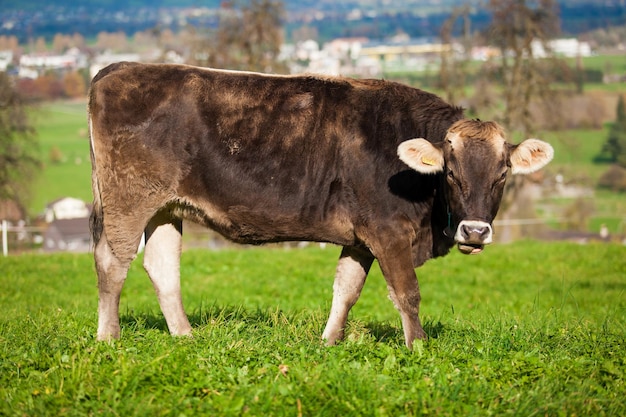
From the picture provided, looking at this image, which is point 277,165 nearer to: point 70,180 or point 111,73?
point 111,73

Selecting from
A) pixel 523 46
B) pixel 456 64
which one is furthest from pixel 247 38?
pixel 523 46

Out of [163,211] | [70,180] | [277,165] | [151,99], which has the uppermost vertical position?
[151,99]

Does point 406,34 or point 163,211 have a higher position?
point 163,211

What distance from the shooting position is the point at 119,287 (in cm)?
922

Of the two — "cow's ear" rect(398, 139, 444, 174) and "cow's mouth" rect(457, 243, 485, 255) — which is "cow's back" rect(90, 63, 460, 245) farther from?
"cow's mouth" rect(457, 243, 485, 255)

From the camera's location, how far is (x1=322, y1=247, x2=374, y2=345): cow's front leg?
30.7ft

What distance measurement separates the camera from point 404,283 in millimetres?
8727

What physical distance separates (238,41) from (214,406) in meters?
33.3

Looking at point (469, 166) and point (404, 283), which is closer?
point (469, 166)

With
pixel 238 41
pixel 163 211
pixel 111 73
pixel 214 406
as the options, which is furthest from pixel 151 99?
pixel 238 41

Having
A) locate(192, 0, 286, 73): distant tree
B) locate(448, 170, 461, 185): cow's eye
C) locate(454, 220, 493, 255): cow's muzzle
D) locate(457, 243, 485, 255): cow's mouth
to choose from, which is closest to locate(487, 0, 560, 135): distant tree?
locate(192, 0, 286, 73): distant tree

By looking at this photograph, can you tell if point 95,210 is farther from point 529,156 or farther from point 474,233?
point 529,156

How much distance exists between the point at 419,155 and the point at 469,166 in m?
0.46

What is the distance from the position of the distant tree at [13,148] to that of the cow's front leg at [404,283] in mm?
30445
